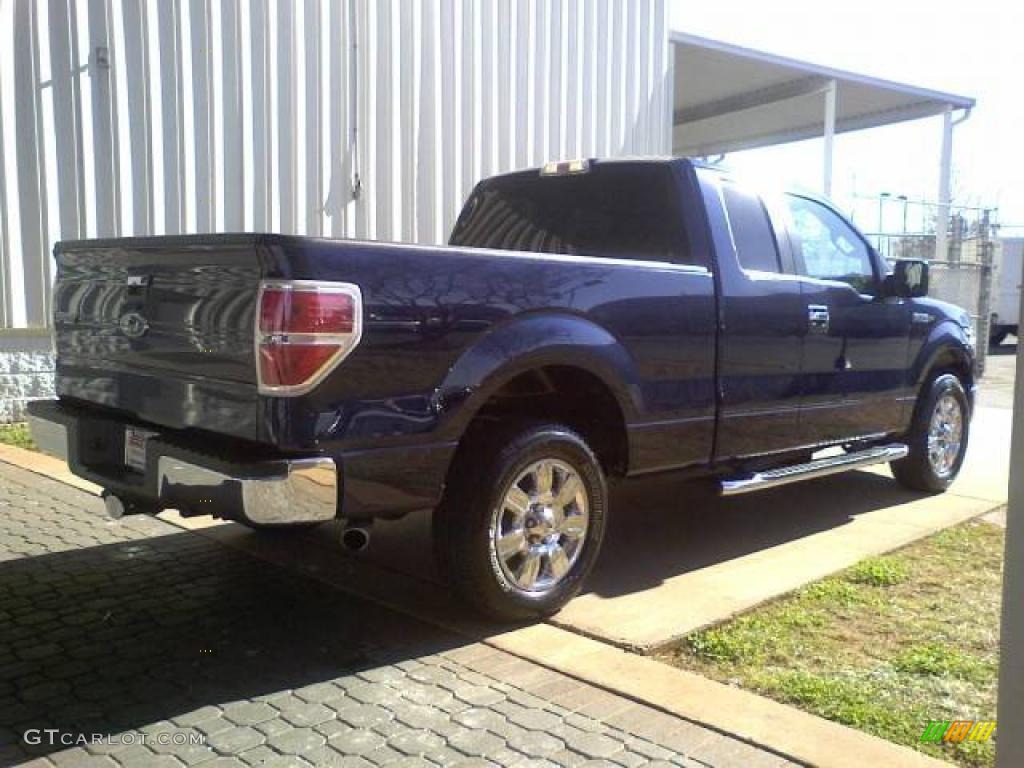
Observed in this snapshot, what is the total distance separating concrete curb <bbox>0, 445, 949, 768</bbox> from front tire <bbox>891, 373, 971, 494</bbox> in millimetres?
3636

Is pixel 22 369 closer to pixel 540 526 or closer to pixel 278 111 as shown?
pixel 278 111

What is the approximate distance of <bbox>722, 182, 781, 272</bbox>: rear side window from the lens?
5.03 m

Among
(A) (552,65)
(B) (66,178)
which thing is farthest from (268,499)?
(A) (552,65)

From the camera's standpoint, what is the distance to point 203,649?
376 cm

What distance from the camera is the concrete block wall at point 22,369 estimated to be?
8.07 meters

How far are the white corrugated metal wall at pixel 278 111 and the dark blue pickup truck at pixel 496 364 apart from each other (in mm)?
4032

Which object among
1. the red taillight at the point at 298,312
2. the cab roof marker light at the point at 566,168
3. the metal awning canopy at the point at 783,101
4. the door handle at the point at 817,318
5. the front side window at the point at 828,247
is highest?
the metal awning canopy at the point at 783,101

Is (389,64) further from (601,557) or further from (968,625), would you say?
(968,625)

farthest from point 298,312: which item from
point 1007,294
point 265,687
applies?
point 1007,294

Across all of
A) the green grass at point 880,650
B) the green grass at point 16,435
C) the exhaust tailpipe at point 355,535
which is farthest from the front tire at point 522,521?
the green grass at point 16,435

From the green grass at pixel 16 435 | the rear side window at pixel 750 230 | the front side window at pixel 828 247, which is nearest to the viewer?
the rear side window at pixel 750 230

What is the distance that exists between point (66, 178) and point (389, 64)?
11.3 ft

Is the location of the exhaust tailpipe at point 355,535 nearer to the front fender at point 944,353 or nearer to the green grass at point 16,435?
the front fender at point 944,353

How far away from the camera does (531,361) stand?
388 centimetres
